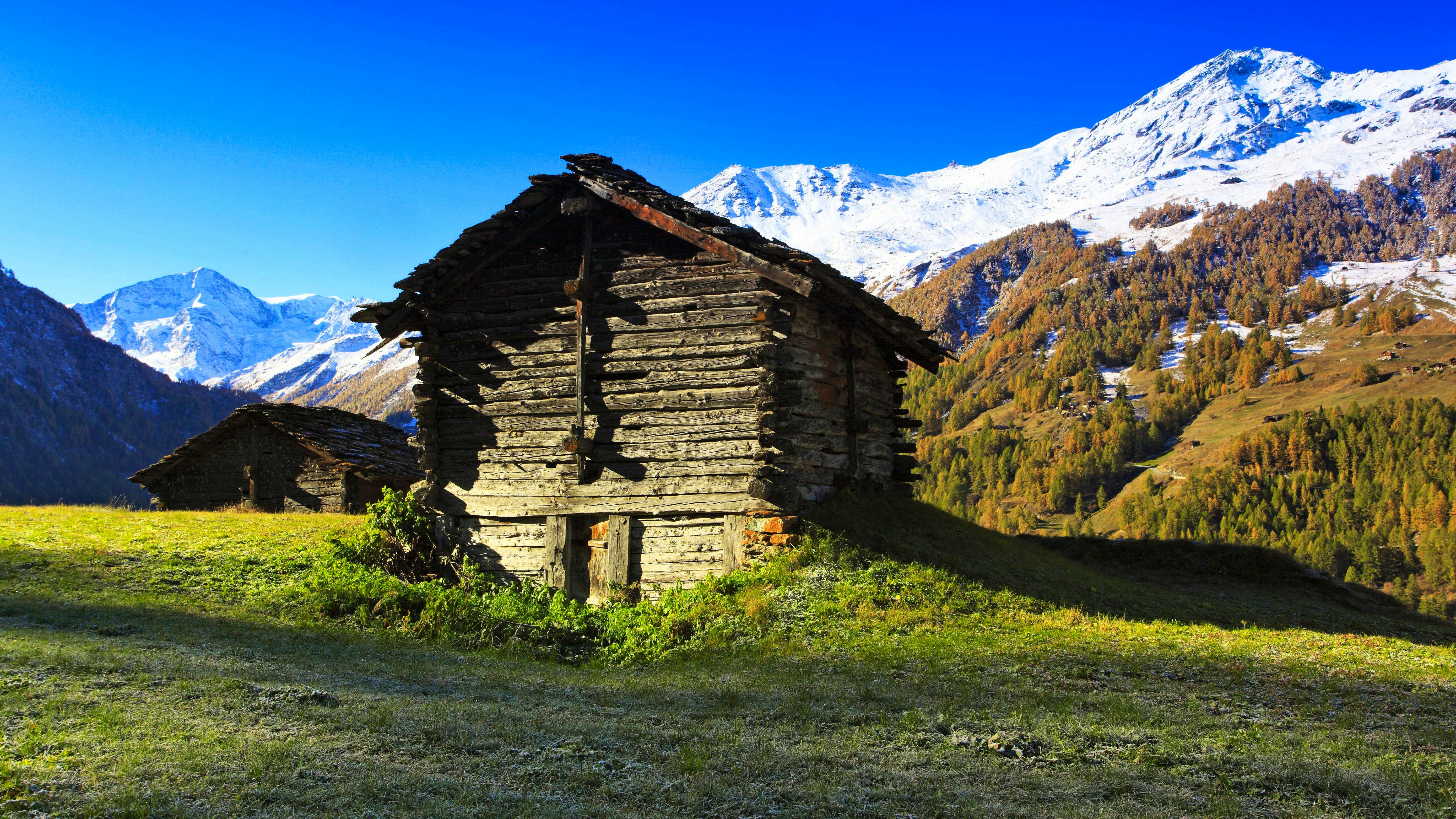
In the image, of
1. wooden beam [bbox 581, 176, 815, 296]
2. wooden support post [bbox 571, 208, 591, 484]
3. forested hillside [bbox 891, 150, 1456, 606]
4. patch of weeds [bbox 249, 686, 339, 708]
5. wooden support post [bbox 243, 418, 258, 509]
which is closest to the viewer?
patch of weeds [bbox 249, 686, 339, 708]

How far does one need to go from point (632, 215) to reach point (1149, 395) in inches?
6208

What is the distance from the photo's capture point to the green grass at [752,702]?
5.15 metres

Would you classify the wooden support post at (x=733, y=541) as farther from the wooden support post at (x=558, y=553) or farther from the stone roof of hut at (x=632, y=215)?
the stone roof of hut at (x=632, y=215)

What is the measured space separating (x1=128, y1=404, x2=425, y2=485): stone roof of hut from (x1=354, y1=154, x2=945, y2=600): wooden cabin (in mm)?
13032

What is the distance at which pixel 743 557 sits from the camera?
13328 mm

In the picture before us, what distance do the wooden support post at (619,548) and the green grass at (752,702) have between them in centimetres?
127

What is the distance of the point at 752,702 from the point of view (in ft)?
26.2

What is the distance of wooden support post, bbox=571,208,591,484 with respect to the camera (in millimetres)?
14508

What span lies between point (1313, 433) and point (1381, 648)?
115479 mm

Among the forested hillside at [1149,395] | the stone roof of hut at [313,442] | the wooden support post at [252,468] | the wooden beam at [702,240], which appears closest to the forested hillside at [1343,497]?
the forested hillside at [1149,395]

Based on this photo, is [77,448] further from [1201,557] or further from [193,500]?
[1201,557]

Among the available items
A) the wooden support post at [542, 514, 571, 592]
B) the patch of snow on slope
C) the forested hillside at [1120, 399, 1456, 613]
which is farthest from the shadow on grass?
the patch of snow on slope

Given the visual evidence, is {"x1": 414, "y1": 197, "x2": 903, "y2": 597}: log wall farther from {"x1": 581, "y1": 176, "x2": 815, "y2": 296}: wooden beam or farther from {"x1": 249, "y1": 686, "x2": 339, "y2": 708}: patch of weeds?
{"x1": 249, "y1": 686, "x2": 339, "y2": 708}: patch of weeds

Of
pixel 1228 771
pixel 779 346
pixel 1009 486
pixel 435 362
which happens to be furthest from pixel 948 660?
pixel 1009 486
